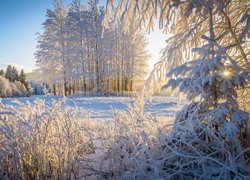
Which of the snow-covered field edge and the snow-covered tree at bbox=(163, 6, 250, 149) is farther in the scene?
the snow-covered tree at bbox=(163, 6, 250, 149)

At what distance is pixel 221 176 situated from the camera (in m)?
1.83

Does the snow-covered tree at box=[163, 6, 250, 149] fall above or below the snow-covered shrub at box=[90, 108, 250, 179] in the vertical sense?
above

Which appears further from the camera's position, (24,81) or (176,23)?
(24,81)

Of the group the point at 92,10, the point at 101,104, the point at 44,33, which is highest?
the point at 92,10

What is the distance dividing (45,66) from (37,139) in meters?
19.9

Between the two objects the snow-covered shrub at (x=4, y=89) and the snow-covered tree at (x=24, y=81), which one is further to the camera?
the snow-covered tree at (x=24, y=81)

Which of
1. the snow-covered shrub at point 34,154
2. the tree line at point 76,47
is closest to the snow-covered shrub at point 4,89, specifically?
the tree line at point 76,47

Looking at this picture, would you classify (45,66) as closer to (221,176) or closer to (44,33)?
(44,33)

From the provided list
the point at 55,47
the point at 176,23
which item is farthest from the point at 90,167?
the point at 55,47

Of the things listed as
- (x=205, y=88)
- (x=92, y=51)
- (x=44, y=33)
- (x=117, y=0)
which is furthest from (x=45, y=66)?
(x=205, y=88)

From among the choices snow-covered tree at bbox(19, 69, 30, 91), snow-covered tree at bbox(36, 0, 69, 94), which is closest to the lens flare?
snow-covered tree at bbox(36, 0, 69, 94)

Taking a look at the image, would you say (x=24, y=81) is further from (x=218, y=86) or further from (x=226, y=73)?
(x=226, y=73)

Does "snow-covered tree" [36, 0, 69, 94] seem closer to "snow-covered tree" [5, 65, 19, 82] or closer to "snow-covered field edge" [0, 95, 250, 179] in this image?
"snow-covered field edge" [0, 95, 250, 179]

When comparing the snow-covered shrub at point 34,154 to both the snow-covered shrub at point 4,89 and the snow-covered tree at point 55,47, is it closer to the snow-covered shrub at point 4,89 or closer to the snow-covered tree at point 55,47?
the snow-covered tree at point 55,47
